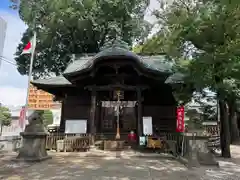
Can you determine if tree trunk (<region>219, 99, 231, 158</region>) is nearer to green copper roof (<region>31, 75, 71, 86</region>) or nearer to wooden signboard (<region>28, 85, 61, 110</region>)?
green copper roof (<region>31, 75, 71, 86</region>)

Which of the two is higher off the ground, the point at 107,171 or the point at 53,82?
the point at 53,82

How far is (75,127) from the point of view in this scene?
508 inches

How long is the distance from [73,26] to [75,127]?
12.6m

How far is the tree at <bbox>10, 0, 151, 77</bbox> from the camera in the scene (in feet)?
68.7

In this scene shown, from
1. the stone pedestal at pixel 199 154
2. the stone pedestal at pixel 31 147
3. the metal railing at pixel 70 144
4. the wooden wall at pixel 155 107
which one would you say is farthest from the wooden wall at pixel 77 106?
the stone pedestal at pixel 199 154

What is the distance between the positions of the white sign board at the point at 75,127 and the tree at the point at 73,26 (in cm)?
1120

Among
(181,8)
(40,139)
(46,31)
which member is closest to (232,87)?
(181,8)

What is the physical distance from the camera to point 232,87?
31.2 ft

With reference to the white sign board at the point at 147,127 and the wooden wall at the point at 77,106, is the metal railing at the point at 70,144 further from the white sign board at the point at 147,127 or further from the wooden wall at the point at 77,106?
Answer: the wooden wall at the point at 77,106

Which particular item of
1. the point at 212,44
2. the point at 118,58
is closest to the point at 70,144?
the point at 118,58

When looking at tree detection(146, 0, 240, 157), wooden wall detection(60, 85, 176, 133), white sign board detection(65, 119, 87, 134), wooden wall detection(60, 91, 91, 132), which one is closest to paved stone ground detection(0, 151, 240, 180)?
tree detection(146, 0, 240, 157)

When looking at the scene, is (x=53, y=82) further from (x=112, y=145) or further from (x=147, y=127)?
(x=147, y=127)

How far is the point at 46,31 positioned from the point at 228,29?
17.4 meters

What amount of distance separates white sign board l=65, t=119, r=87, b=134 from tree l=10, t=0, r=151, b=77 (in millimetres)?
11197
